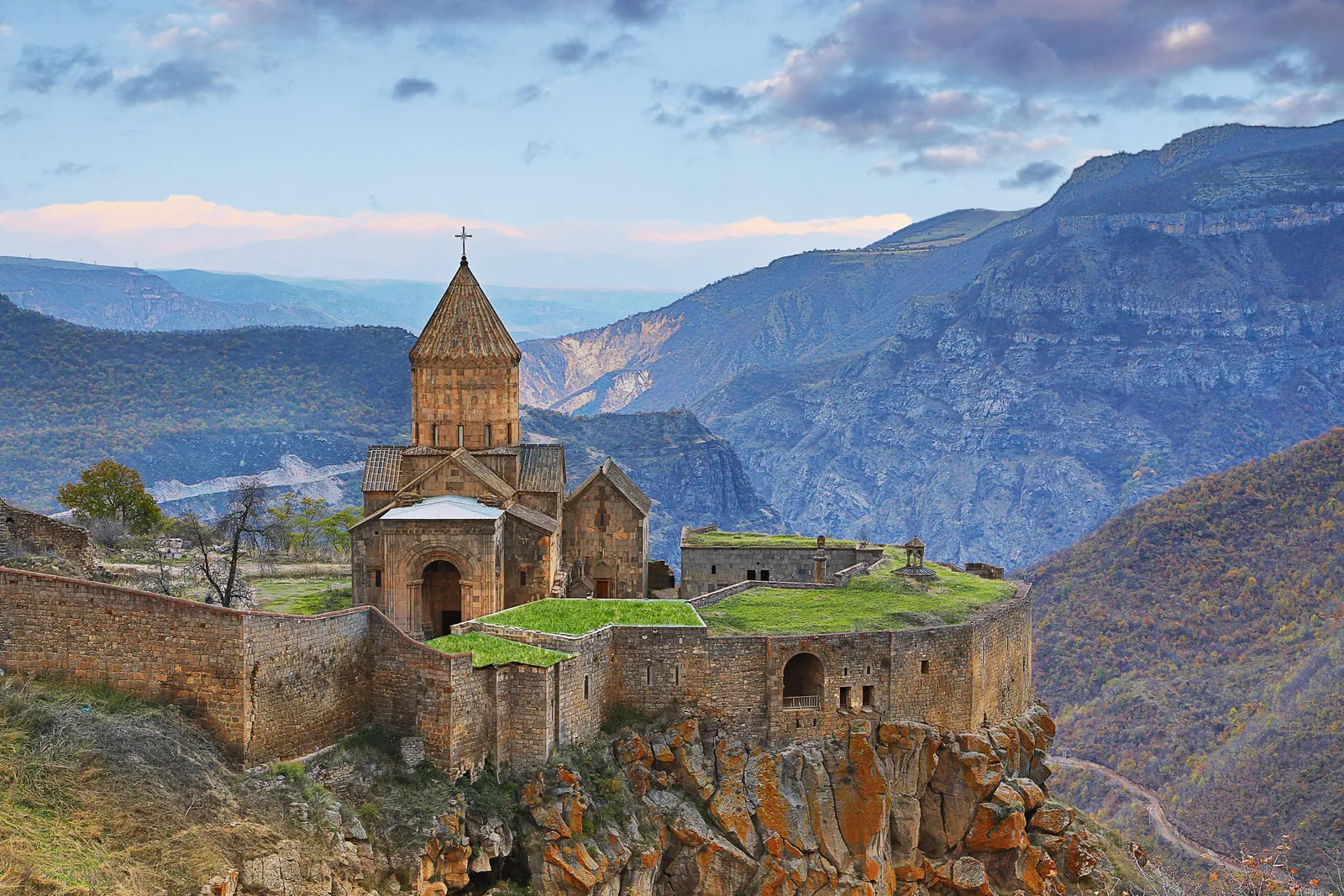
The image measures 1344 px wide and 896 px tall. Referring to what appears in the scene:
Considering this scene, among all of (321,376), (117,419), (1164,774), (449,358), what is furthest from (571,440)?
(449,358)

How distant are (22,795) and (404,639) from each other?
8767 millimetres

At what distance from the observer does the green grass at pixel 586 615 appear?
34156 millimetres

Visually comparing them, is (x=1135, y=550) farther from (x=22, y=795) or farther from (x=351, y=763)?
(x=22, y=795)

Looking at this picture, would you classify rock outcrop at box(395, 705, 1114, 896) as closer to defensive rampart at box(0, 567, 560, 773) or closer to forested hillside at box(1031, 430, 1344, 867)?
defensive rampart at box(0, 567, 560, 773)

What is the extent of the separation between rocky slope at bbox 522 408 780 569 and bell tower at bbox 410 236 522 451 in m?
127

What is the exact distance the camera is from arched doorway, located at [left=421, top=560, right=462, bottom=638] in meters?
39.3

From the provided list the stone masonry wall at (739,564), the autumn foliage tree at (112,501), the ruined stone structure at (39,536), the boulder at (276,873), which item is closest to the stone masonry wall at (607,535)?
the stone masonry wall at (739,564)

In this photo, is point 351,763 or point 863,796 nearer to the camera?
point 351,763

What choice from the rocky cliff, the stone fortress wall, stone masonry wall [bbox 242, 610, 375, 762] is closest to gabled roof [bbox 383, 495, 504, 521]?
the stone fortress wall

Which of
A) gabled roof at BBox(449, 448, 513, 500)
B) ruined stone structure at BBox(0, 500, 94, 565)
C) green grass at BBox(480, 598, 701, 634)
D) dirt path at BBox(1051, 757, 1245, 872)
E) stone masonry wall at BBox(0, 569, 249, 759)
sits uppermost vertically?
gabled roof at BBox(449, 448, 513, 500)

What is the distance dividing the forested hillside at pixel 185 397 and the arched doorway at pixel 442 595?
73.5m

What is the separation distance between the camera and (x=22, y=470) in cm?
11112

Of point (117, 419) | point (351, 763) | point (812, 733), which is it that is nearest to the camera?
point (351, 763)

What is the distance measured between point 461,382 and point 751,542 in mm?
14337
